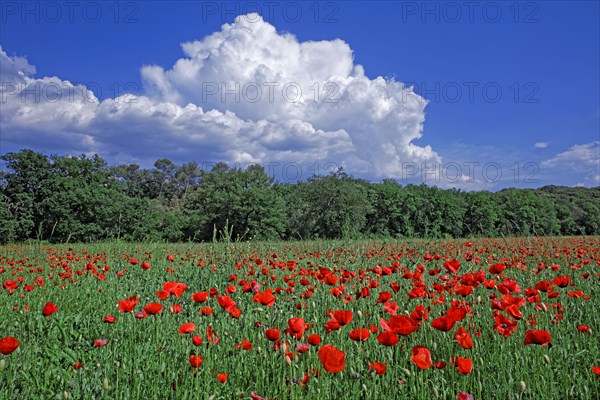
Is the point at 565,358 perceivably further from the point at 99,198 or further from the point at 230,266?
the point at 99,198

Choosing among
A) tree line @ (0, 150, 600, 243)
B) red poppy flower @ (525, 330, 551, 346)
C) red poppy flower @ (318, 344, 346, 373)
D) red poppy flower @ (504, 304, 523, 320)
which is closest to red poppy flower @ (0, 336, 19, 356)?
red poppy flower @ (318, 344, 346, 373)

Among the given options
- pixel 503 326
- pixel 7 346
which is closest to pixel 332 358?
pixel 503 326

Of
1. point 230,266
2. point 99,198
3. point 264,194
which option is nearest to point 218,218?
point 264,194

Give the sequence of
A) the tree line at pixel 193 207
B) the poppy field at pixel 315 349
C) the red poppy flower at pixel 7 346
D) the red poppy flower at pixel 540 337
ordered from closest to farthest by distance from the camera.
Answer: the red poppy flower at pixel 7 346, the red poppy flower at pixel 540 337, the poppy field at pixel 315 349, the tree line at pixel 193 207

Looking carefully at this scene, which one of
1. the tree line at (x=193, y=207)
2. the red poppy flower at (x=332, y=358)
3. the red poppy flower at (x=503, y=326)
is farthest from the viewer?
the tree line at (x=193, y=207)

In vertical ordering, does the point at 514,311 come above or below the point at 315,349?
above

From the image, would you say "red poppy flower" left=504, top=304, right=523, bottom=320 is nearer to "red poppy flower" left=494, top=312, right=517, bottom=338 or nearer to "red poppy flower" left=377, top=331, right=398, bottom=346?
"red poppy flower" left=494, top=312, right=517, bottom=338

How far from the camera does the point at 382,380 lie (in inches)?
98.4

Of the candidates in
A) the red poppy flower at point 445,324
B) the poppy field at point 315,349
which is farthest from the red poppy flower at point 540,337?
the red poppy flower at point 445,324

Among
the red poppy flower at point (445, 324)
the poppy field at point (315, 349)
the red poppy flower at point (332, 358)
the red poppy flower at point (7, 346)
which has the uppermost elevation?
the red poppy flower at point (445, 324)

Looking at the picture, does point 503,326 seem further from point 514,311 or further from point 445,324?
point 445,324

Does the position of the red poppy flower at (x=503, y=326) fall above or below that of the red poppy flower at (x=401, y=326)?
below

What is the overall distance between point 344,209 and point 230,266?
34812 mm

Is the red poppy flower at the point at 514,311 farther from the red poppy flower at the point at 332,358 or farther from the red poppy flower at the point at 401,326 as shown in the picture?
the red poppy flower at the point at 332,358
